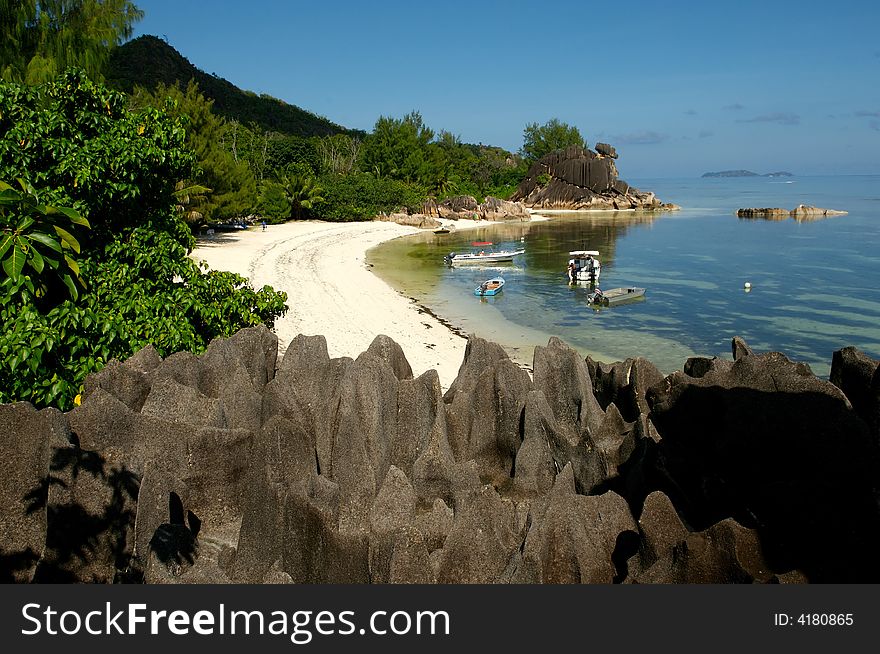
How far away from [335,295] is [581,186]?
6306cm

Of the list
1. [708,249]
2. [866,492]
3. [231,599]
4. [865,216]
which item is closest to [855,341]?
[866,492]

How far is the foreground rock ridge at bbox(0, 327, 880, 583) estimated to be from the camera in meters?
4.20

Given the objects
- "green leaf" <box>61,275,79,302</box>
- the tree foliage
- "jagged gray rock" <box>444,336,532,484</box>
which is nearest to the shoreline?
"green leaf" <box>61,275,79,302</box>

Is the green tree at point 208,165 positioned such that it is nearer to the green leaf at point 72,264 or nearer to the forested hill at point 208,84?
the green leaf at point 72,264

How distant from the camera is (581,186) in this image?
81.1 metres

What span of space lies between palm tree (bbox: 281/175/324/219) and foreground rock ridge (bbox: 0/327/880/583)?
42781 millimetres

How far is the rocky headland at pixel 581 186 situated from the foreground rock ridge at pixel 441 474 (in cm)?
7499

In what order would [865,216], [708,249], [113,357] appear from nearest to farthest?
[113,357] < [708,249] < [865,216]

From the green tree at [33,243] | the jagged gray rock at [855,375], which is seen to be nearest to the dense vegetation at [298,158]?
the green tree at [33,243]

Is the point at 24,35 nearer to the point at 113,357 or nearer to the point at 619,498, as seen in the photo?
the point at 113,357

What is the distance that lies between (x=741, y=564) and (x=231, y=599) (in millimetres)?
2726

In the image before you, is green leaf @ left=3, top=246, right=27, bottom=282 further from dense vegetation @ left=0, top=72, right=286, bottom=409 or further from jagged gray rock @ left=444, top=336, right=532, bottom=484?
jagged gray rock @ left=444, top=336, right=532, bottom=484

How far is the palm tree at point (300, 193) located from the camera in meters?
48.7

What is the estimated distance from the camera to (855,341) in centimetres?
2003
